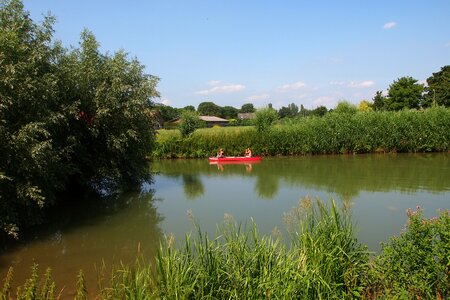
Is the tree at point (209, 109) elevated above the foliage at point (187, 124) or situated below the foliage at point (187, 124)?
above

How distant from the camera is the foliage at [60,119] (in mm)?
10164

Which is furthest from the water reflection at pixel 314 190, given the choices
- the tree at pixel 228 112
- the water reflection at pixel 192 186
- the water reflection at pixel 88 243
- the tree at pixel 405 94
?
the tree at pixel 228 112

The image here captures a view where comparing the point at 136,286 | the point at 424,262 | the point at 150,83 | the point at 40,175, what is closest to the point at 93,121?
the point at 150,83

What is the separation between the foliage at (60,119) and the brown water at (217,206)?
1092 mm

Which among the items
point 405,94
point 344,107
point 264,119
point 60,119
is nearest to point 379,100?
point 405,94

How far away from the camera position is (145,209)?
14.4 metres

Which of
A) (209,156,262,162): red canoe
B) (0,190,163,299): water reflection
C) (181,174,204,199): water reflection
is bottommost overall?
(0,190,163,299): water reflection

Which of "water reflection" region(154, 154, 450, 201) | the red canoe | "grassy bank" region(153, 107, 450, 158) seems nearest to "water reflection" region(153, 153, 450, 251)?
"water reflection" region(154, 154, 450, 201)

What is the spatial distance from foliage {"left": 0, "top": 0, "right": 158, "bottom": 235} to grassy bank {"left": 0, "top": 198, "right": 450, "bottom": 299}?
19.8ft

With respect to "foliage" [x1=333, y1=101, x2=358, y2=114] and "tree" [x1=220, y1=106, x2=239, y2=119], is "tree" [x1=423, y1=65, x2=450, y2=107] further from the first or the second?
"tree" [x1=220, y1=106, x2=239, y2=119]

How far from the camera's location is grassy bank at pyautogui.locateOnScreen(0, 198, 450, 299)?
452 centimetres

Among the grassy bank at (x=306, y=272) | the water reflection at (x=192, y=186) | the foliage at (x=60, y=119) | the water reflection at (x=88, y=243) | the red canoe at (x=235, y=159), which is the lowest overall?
the water reflection at (x=88, y=243)

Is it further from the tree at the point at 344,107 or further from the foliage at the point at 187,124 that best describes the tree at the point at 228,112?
the foliage at the point at 187,124

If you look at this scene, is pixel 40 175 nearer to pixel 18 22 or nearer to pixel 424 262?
pixel 18 22
